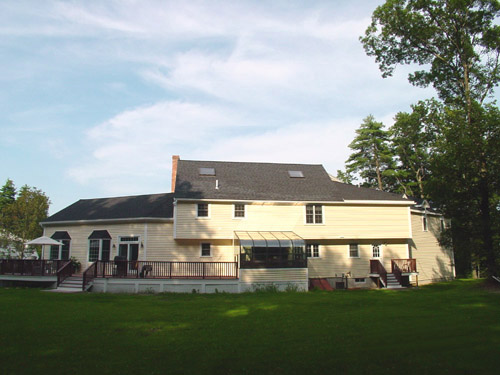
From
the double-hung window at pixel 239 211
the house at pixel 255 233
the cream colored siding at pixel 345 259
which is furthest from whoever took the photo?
the cream colored siding at pixel 345 259

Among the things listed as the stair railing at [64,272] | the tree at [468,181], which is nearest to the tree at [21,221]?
the stair railing at [64,272]

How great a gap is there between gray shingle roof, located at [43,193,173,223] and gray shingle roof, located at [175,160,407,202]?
226 centimetres

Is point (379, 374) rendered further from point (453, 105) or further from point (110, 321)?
point (453, 105)

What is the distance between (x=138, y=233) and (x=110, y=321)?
14.3 metres

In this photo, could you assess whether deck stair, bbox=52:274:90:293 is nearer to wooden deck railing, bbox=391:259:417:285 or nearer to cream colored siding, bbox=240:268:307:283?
cream colored siding, bbox=240:268:307:283

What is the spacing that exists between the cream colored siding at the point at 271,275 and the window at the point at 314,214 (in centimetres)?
418

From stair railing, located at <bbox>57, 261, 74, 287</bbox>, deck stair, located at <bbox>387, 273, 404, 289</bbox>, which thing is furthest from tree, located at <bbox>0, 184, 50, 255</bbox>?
deck stair, located at <bbox>387, 273, 404, 289</bbox>

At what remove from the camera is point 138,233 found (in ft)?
84.0

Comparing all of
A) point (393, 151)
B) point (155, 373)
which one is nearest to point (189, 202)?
point (155, 373)

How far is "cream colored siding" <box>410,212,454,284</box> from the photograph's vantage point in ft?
95.6

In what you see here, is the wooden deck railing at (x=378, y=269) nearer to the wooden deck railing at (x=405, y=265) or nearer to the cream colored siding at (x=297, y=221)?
the wooden deck railing at (x=405, y=265)

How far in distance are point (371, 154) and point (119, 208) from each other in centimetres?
3355

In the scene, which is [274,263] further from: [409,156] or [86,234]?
[409,156]

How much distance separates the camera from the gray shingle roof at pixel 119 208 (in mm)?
26327
